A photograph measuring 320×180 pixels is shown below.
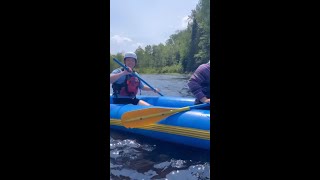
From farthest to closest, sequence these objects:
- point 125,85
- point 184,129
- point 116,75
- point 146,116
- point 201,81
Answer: point 125,85 < point 116,75 < point 201,81 < point 146,116 < point 184,129

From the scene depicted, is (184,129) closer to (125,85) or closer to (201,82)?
(201,82)

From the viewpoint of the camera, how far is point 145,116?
3.27m

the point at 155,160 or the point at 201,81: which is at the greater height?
the point at 201,81

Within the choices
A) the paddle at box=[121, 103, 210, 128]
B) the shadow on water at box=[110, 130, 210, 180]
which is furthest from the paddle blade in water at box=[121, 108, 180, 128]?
the shadow on water at box=[110, 130, 210, 180]

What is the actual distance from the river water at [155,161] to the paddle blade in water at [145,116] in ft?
1.01

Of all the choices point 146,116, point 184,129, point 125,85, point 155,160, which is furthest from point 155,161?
point 125,85

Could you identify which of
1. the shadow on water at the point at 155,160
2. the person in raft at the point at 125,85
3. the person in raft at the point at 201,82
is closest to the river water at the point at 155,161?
the shadow on water at the point at 155,160

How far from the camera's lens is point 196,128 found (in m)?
2.95

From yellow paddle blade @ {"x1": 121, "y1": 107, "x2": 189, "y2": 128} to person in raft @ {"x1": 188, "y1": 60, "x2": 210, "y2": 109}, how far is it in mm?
332

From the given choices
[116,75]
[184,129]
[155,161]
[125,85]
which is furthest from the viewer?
[125,85]

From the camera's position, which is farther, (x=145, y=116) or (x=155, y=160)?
(x=145, y=116)
